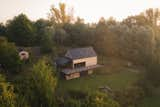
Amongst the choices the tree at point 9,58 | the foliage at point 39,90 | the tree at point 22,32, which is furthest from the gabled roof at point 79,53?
the foliage at point 39,90

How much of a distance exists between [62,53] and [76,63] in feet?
20.9

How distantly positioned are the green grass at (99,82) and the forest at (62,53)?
246 millimetres

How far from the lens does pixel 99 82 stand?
2455 cm

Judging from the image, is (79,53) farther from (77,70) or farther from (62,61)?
(77,70)

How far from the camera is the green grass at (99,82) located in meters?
22.9

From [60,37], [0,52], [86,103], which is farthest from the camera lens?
[60,37]

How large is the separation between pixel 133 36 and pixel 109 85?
49.9 feet

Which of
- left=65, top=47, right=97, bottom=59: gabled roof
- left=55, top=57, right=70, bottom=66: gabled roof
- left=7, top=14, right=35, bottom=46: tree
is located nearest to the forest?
left=7, top=14, right=35, bottom=46: tree

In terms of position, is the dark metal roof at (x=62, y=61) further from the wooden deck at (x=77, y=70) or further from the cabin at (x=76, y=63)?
the wooden deck at (x=77, y=70)

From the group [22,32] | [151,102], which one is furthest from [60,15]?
[151,102]

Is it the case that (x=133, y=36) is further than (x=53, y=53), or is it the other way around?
(x=133, y=36)

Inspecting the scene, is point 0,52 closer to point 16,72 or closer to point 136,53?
point 16,72

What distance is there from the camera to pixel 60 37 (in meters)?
38.8

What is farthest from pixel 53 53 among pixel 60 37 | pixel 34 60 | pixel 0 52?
pixel 0 52
